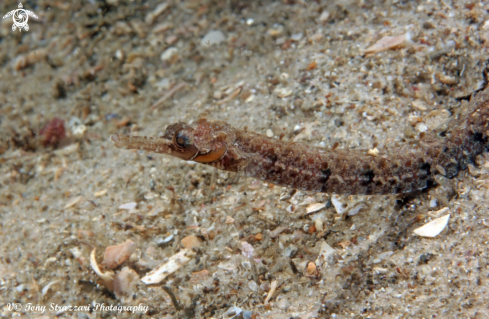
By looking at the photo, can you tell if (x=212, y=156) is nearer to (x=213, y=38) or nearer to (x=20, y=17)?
(x=213, y=38)

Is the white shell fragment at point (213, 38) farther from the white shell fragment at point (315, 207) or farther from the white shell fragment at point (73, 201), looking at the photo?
the white shell fragment at point (315, 207)

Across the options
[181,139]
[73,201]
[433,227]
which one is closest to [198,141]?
[181,139]

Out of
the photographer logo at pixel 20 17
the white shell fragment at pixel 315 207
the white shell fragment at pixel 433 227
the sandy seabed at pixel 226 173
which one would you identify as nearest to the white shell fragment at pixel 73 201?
the sandy seabed at pixel 226 173

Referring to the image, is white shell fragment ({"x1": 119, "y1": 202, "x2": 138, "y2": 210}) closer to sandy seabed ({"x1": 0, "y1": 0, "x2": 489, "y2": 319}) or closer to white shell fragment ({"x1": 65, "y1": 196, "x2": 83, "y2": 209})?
sandy seabed ({"x1": 0, "y1": 0, "x2": 489, "y2": 319})

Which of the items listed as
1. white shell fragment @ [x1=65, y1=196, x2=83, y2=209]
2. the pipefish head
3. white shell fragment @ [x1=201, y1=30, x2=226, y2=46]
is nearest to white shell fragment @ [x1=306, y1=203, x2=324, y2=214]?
the pipefish head

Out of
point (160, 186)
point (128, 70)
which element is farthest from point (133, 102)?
point (160, 186)

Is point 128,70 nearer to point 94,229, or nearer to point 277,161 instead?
point 94,229
